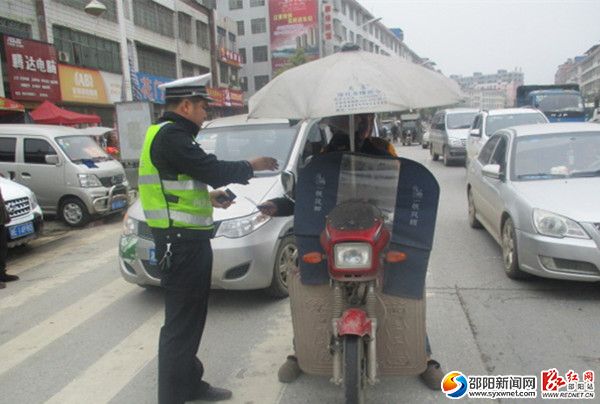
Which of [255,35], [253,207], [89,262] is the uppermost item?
[255,35]

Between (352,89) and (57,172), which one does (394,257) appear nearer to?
(352,89)

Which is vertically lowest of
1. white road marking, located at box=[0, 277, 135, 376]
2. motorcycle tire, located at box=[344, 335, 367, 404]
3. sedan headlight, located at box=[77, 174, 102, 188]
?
white road marking, located at box=[0, 277, 135, 376]

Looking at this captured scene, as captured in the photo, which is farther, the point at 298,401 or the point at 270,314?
the point at 270,314

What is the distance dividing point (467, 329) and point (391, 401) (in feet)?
4.29

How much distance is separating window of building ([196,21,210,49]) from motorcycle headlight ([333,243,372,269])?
123ft

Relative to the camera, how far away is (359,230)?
107 inches

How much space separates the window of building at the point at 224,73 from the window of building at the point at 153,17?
33.2 feet

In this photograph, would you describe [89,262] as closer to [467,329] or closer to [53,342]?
[53,342]

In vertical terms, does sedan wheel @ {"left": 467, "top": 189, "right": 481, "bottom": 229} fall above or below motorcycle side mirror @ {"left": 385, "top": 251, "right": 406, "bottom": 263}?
below

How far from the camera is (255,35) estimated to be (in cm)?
5997

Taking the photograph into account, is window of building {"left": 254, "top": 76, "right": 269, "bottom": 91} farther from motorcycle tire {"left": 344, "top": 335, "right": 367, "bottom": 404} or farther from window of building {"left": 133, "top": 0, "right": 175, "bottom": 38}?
motorcycle tire {"left": 344, "top": 335, "right": 367, "bottom": 404}

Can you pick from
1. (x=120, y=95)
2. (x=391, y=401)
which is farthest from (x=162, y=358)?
(x=120, y=95)

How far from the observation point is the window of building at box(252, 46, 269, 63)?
59.3 meters

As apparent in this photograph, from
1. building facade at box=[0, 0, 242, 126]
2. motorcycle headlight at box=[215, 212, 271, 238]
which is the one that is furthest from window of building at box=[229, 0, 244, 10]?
motorcycle headlight at box=[215, 212, 271, 238]
